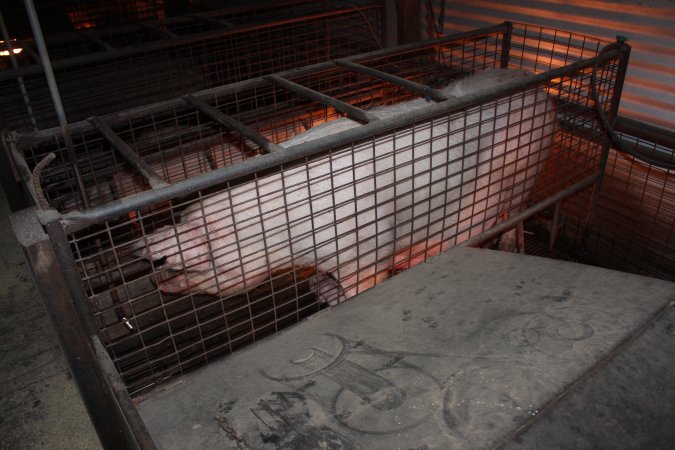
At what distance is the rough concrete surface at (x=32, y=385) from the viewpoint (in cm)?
262

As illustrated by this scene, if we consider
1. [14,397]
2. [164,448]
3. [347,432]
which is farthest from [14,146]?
[347,432]

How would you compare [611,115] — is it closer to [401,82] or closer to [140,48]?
[401,82]

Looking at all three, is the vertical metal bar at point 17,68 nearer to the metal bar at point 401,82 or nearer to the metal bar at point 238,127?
the metal bar at point 238,127

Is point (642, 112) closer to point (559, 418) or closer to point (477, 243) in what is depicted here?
point (477, 243)

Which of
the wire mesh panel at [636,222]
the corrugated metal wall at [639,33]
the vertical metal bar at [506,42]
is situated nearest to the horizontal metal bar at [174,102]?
the vertical metal bar at [506,42]

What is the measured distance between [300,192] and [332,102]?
70 cm

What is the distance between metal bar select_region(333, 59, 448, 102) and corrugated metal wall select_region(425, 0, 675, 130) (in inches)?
109

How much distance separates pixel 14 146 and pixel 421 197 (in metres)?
2.40

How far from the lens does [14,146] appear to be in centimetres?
250

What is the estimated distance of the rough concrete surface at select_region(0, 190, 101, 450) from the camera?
103 inches

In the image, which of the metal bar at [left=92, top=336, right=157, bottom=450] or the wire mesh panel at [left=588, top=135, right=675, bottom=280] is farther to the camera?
the wire mesh panel at [left=588, top=135, right=675, bottom=280]

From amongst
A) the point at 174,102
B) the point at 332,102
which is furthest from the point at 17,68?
the point at 332,102

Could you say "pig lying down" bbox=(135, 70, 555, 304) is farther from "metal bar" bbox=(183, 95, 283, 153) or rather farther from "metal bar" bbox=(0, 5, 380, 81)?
"metal bar" bbox=(0, 5, 380, 81)

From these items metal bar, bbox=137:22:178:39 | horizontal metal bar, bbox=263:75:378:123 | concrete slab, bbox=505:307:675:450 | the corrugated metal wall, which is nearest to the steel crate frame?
horizontal metal bar, bbox=263:75:378:123
